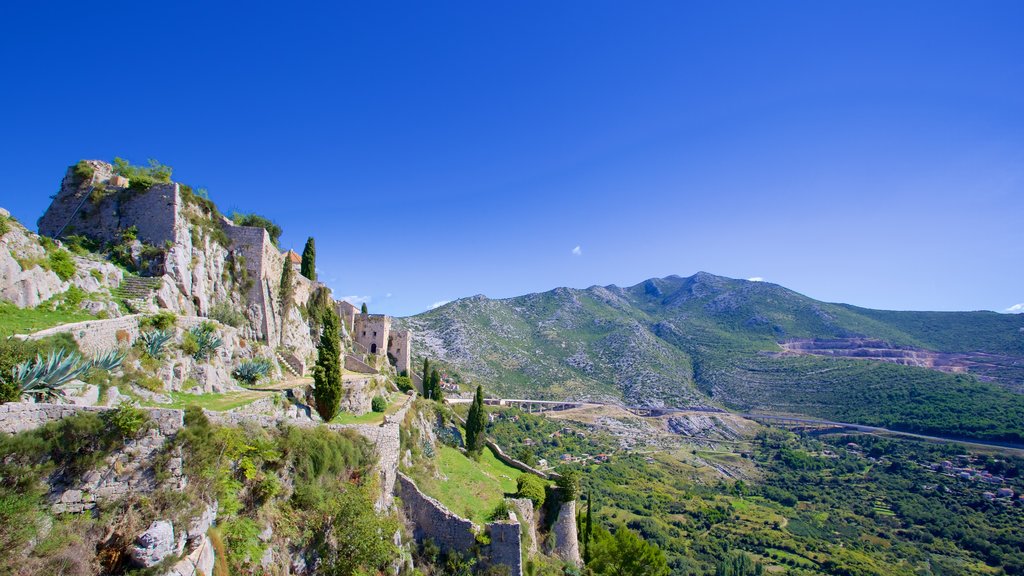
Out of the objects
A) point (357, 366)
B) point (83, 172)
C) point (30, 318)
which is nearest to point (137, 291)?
point (30, 318)

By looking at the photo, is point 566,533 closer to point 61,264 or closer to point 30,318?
point 30,318

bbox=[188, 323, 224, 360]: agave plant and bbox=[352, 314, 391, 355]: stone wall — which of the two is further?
bbox=[352, 314, 391, 355]: stone wall

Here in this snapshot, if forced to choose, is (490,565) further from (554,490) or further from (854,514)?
(854,514)

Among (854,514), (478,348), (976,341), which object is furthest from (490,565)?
(976,341)

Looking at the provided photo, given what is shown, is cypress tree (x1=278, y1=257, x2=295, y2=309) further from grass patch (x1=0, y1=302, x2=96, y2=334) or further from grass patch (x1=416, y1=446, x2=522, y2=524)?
grass patch (x1=416, y1=446, x2=522, y2=524)

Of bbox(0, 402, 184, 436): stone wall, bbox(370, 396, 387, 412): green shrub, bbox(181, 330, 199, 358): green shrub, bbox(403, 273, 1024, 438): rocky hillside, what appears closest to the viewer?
bbox(0, 402, 184, 436): stone wall

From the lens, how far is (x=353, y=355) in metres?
35.5

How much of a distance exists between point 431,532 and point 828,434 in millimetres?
103239

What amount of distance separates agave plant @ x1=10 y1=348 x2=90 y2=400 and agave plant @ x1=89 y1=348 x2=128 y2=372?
116 cm

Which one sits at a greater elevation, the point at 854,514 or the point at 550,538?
the point at 550,538

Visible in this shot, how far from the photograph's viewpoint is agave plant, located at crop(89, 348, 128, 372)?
11.9 metres

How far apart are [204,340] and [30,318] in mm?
4574

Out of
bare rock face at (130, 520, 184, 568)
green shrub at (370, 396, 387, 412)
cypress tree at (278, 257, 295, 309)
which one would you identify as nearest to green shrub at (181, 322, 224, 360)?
green shrub at (370, 396, 387, 412)

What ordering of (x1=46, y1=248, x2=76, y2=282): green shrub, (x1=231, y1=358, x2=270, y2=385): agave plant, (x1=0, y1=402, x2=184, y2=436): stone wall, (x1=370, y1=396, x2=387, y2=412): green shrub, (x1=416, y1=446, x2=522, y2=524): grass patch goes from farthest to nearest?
(x1=370, y1=396, x2=387, y2=412): green shrub → (x1=231, y1=358, x2=270, y2=385): agave plant → (x1=416, y1=446, x2=522, y2=524): grass patch → (x1=46, y1=248, x2=76, y2=282): green shrub → (x1=0, y1=402, x2=184, y2=436): stone wall
